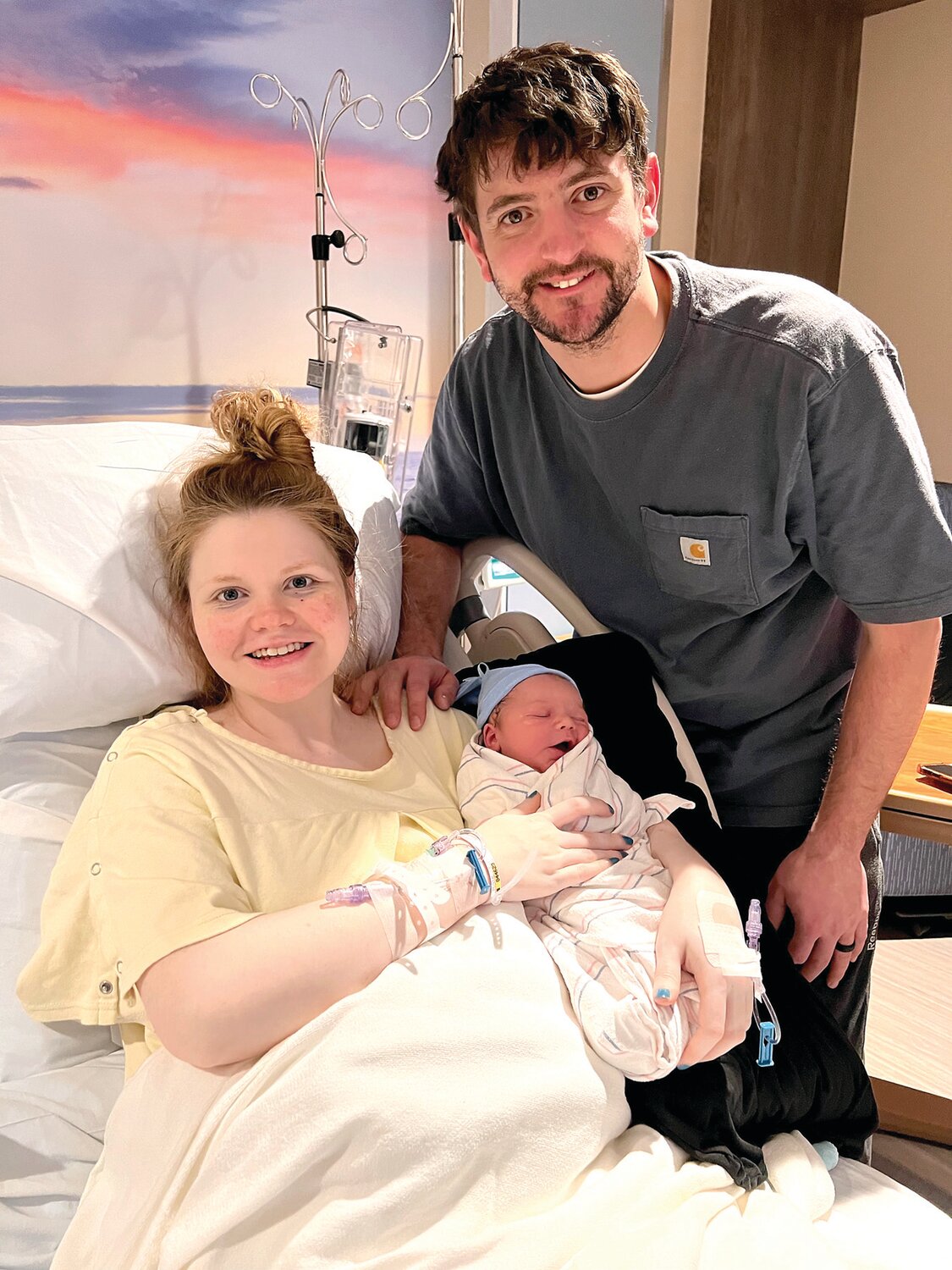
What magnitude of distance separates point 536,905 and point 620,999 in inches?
7.2

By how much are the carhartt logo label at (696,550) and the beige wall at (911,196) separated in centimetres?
319

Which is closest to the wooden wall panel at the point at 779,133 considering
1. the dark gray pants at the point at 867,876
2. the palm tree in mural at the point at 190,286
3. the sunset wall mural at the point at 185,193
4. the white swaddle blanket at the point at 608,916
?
the sunset wall mural at the point at 185,193

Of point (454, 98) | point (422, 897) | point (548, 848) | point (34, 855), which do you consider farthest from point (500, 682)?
point (454, 98)

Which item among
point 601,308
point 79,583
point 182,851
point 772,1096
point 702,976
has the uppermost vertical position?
point 601,308

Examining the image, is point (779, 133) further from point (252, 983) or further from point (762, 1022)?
point (252, 983)

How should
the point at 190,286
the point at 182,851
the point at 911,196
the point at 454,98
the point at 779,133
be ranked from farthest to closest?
the point at 911,196, the point at 779,133, the point at 454,98, the point at 190,286, the point at 182,851

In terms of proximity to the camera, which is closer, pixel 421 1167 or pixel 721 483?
pixel 421 1167

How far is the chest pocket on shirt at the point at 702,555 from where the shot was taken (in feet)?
5.08

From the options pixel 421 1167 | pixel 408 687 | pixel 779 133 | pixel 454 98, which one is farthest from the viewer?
pixel 779 133

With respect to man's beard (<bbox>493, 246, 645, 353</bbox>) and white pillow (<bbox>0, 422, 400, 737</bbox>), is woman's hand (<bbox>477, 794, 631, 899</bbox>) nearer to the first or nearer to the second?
white pillow (<bbox>0, 422, 400, 737</bbox>)

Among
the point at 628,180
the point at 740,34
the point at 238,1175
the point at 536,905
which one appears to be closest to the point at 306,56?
the point at 740,34

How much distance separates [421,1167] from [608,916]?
38 centimetres

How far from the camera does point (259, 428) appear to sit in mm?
1460

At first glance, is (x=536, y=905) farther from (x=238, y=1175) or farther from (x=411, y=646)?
(x=411, y=646)
